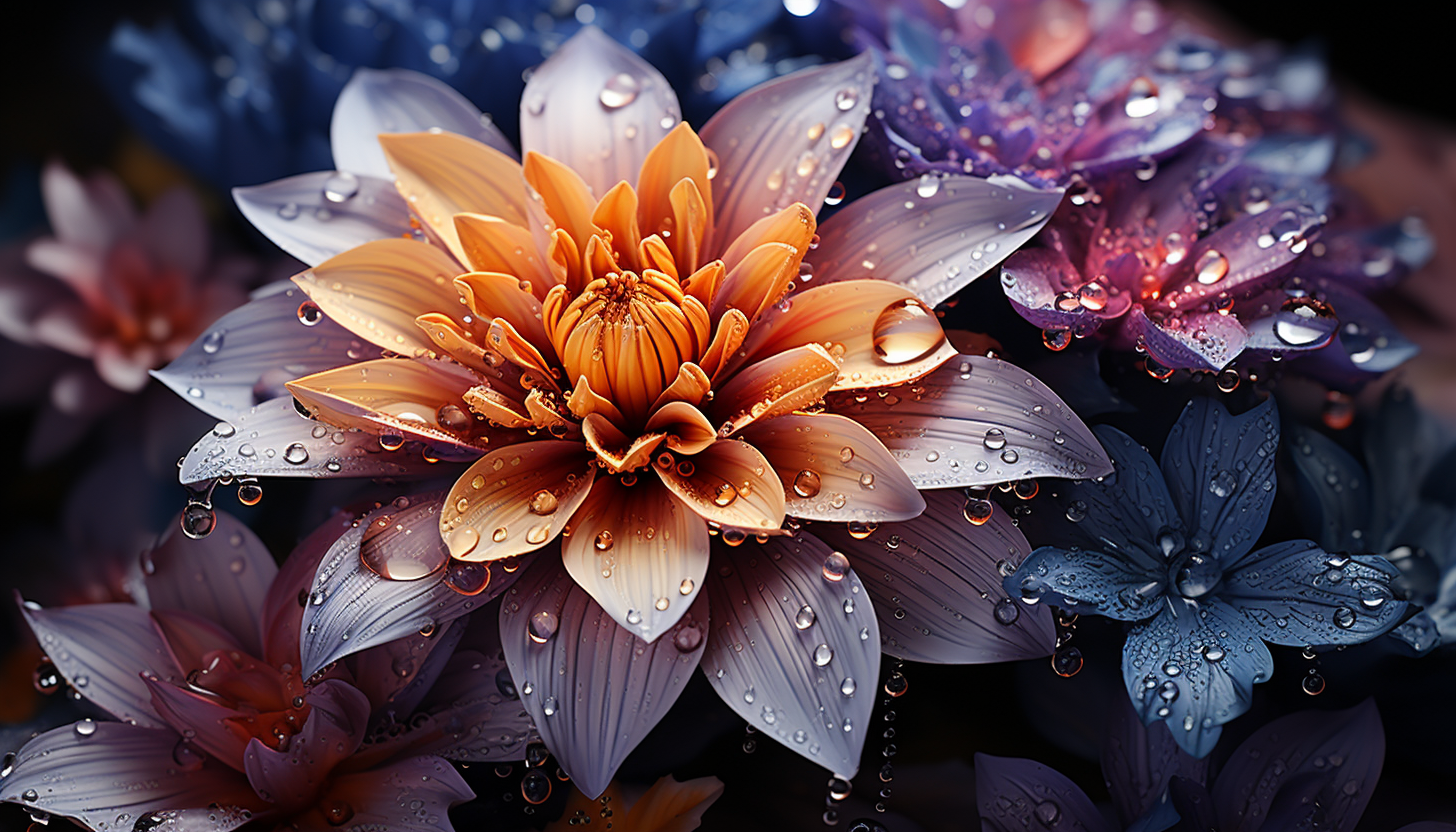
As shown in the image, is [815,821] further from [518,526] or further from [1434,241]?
[1434,241]

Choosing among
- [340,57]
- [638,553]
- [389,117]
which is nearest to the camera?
[638,553]

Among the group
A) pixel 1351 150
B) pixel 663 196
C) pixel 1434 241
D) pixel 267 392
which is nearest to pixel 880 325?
pixel 663 196

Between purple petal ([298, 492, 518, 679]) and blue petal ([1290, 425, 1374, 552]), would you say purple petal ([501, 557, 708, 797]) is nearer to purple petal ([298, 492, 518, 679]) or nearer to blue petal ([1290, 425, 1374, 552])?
purple petal ([298, 492, 518, 679])

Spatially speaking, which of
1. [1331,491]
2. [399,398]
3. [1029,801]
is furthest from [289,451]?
[1331,491]

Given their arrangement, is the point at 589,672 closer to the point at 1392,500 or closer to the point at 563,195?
the point at 563,195

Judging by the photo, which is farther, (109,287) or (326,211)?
(109,287)

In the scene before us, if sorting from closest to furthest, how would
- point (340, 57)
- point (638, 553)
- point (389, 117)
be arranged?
point (638, 553)
point (389, 117)
point (340, 57)

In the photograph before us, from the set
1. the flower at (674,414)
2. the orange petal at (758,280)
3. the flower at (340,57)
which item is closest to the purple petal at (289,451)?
the flower at (674,414)
